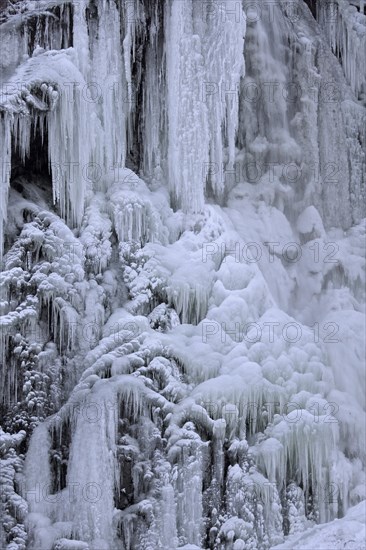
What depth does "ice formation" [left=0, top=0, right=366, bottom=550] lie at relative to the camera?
Answer: 358 inches

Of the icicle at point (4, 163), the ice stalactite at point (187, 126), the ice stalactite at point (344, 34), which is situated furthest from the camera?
the ice stalactite at point (344, 34)

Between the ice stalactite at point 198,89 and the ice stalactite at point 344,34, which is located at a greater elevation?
the ice stalactite at point 344,34

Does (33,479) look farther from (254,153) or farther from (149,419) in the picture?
(254,153)

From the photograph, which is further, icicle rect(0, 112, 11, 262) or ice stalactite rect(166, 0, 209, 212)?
ice stalactite rect(166, 0, 209, 212)

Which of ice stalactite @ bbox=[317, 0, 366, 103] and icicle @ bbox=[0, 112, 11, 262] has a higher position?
ice stalactite @ bbox=[317, 0, 366, 103]

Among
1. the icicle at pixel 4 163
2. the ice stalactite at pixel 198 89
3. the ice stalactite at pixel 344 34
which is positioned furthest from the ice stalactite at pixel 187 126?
the ice stalactite at pixel 344 34

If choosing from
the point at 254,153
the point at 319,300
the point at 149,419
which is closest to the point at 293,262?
the point at 319,300

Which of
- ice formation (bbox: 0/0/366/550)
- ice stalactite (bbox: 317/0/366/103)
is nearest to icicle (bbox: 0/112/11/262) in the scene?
ice formation (bbox: 0/0/366/550)

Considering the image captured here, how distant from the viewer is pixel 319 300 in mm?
11477

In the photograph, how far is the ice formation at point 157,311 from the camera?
29.9 feet

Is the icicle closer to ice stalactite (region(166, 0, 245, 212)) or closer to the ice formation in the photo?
the ice formation

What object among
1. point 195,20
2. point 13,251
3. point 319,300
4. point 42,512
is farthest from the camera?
point 319,300

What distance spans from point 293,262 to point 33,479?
14.0 feet

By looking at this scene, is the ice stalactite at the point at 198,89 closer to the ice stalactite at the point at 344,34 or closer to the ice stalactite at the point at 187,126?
the ice stalactite at the point at 187,126
